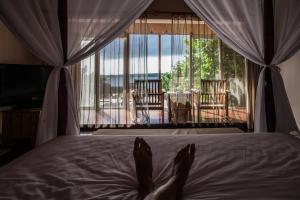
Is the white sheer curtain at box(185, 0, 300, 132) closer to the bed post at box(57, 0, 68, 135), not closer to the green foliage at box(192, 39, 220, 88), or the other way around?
the bed post at box(57, 0, 68, 135)

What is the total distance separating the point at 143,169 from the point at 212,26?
5.86 ft

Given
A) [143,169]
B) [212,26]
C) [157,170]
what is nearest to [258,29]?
[212,26]

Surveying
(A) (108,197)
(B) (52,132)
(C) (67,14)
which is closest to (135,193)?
(A) (108,197)

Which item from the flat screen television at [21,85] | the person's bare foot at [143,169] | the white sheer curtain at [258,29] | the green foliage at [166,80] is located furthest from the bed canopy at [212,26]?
the green foliage at [166,80]

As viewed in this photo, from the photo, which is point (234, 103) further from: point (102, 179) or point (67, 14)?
point (102, 179)

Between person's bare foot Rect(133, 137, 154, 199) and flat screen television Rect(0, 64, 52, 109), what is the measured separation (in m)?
3.12

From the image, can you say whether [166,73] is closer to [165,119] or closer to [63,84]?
[165,119]

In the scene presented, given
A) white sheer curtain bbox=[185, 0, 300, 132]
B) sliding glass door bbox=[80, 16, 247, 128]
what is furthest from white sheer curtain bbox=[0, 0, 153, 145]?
sliding glass door bbox=[80, 16, 247, 128]

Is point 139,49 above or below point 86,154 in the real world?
above

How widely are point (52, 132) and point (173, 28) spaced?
3.75 meters

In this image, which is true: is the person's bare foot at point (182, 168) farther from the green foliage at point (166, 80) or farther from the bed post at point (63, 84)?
the green foliage at point (166, 80)

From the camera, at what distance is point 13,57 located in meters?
4.59

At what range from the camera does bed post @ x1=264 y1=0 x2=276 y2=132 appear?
2.54 metres

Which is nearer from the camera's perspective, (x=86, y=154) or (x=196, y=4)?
(x=86, y=154)
